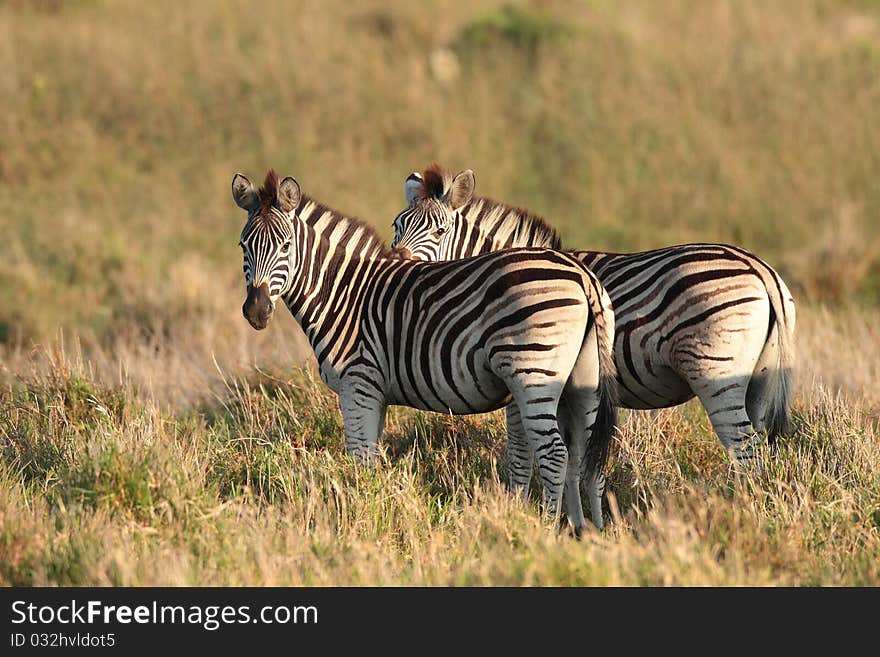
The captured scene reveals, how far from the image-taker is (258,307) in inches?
267

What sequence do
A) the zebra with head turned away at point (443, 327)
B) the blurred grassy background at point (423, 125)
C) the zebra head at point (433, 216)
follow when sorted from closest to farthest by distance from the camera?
the zebra with head turned away at point (443, 327) → the zebra head at point (433, 216) → the blurred grassy background at point (423, 125)

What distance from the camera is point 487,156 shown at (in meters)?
19.3

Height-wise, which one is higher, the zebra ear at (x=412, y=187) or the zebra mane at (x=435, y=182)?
the zebra ear at (x=412, y=187)

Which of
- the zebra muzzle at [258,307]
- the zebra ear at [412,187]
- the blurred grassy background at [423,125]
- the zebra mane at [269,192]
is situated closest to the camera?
the zebra muzzle at [258,307]

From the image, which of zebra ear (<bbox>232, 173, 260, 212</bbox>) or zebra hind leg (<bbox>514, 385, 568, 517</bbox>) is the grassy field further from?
zebra ear (<bbox>232, 173, 260, 212</bbox>)

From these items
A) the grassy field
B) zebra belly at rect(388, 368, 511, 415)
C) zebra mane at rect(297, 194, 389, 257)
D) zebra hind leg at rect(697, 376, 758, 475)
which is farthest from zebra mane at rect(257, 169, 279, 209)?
zebra hind leg at rect(697, 376, 758, 475)

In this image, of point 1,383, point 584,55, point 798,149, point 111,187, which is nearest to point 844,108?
point 798,149

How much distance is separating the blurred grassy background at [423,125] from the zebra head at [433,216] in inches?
290

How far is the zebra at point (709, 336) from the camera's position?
6.68 m

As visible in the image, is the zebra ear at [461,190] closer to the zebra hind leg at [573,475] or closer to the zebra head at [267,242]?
the zebra head at [267,242]

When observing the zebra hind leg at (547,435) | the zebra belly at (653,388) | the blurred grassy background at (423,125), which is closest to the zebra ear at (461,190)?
the zebra belly at (653,388)

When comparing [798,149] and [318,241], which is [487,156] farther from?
[318,241]

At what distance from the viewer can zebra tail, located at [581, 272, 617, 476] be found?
21.1 ft
